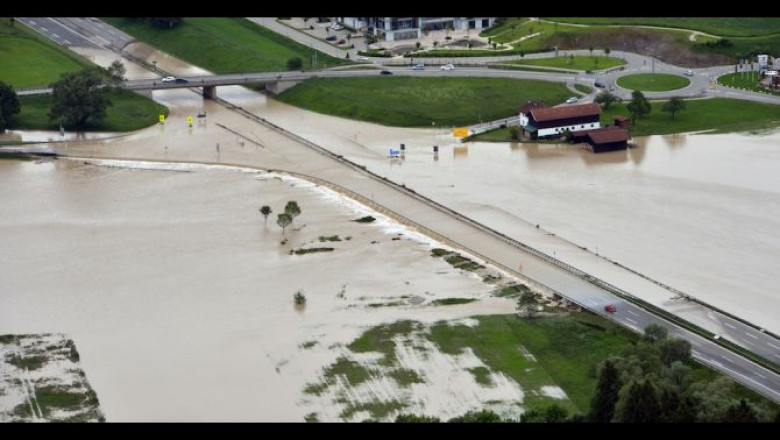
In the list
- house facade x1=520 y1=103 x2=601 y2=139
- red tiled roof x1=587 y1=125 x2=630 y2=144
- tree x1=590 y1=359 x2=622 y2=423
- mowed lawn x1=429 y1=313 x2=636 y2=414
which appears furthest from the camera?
house facade x1=520 y1=103 x2=601 y2=139

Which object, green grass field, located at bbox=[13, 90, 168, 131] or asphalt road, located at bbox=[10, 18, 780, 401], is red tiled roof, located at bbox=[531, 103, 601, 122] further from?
green grass field, located at bbox=[13, 90, 168, 131]

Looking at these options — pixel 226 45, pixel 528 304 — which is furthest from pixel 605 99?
pixel 528 304

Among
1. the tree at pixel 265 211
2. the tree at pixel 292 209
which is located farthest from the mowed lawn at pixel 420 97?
the tree at pixel 292 209

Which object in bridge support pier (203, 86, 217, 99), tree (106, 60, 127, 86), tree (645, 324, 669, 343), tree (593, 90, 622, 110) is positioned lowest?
tree (645, 324, 669, 343)

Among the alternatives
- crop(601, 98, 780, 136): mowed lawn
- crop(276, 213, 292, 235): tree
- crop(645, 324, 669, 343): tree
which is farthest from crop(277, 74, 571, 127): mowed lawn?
crop(645, 324, 669, 343): tree

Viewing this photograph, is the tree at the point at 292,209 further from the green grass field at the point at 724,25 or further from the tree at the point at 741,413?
the green grass field at the point at 724,25
